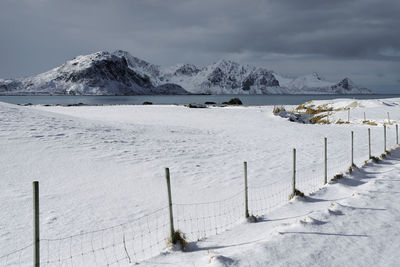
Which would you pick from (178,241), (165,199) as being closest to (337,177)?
(165,199)

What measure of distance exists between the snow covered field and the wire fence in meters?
0.03

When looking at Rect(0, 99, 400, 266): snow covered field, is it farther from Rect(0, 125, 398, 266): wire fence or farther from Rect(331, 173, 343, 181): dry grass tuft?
Rect(331, 173, 343, 181): dry grass tuft

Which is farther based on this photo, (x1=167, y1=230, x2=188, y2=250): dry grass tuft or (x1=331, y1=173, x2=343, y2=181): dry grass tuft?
(x1=331, y1=173, x2=343, y2=181): dry grass tuft

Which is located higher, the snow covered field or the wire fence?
the snow covered field

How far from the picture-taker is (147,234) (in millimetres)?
7754

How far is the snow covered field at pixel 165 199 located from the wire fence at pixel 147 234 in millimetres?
29

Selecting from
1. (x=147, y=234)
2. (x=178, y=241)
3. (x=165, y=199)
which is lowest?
(x=147, y=234)

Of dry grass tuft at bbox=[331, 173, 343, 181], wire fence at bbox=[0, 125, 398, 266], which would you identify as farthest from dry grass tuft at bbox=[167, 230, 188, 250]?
dry grass tuft at bbox=[331, 173, 343, 181]

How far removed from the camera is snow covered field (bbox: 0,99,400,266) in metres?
6.65

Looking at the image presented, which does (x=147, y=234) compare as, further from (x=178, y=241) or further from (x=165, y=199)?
(x=165, y=199)

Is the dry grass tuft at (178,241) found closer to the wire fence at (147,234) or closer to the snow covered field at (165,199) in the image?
the wire fence at (147,234)

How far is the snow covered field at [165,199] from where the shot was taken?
6652 mm

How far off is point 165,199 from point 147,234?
2.56 metres

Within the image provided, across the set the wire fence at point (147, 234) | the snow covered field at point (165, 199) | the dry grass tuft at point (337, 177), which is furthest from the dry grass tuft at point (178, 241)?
the dry grass tuft at point (337, 177)
